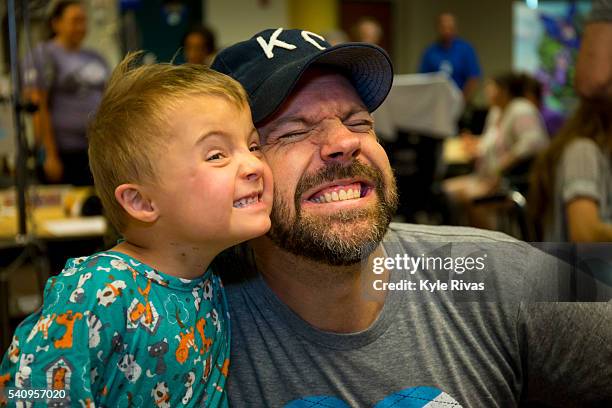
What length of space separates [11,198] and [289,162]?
1.97 m

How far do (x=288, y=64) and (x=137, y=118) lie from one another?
0.83ft

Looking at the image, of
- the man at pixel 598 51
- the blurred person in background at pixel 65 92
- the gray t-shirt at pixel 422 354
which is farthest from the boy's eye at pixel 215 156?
the blurred person in background at pixel 65 92

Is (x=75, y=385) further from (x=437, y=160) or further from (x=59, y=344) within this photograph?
(x=437, y=160)

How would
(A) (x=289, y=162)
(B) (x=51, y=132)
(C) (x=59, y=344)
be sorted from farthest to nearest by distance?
(B) (x=51, y=132) < (A) (x=289, y=162) < (C) (x=59, y=344)

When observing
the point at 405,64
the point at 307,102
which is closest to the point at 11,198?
the point at 307,102

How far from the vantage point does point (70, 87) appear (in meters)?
3.36

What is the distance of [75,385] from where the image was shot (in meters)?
0.83

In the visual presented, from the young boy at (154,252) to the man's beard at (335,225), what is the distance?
2.9 inches

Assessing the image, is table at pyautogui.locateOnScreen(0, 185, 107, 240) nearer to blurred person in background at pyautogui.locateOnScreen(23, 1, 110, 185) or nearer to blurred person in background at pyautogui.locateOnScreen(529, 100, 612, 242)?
blurred person in background at pyautogui.locateOnScreen(23, 1, 110, 185)

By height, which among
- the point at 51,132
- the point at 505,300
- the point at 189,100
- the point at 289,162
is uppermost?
the point at 189,100

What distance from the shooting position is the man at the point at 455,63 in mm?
6180

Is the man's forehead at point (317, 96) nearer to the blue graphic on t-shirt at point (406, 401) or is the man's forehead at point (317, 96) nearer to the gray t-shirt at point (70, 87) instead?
the blue graphic on t-shirt at point (406, 401)

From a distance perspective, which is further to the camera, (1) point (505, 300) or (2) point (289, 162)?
(2) point (289, 162)

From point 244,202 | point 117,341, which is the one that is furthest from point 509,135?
Result: point 117,341
